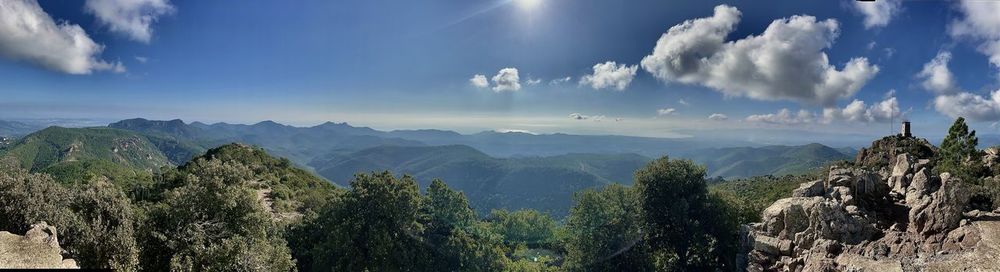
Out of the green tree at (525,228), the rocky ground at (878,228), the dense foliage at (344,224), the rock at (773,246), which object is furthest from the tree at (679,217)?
the green tree at (525,228)

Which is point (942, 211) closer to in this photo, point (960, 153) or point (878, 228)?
point (878, 228)

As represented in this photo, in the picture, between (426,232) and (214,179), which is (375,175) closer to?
(426,232)

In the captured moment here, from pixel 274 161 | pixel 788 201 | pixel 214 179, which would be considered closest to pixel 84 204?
pixel 214 179

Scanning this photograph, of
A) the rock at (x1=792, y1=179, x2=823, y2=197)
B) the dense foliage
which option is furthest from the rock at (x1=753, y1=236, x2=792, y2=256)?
the dense foliage

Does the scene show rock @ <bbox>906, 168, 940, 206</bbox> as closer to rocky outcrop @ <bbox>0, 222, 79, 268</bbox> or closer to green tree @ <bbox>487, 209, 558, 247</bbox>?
rocky outcrop @ <bbox>0, 222, 79, 268</bbox>

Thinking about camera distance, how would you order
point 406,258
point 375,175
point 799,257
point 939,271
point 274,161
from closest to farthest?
point 939,271
point 799,257
point 406,258
point 375,175
point 274,161

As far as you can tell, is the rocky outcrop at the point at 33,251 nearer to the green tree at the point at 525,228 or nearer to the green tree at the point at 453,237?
the green tree at the point at 453,237
